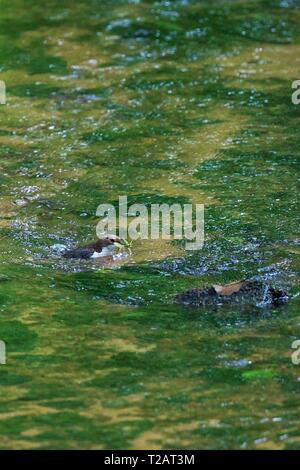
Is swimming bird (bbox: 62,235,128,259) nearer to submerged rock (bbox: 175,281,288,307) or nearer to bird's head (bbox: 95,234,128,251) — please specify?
bird's head (bbox: 95,234,128,251)

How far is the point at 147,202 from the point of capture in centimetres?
770

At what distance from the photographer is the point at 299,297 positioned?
19.4 feet

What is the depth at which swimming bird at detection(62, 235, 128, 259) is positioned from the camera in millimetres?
6621

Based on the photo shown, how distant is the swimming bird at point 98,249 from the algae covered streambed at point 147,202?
0.45 ft

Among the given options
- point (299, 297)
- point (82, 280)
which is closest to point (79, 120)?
point (82, 280)

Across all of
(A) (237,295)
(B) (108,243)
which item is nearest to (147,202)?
(B) (108,243)

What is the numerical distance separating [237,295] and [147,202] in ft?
6.51

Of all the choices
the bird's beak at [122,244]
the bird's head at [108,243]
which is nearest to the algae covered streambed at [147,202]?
the bird's beak at [122,244]

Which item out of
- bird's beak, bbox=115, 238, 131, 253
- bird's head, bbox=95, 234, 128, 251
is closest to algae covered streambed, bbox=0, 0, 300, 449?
bird's beak, bbox=115, 238, 131, 253

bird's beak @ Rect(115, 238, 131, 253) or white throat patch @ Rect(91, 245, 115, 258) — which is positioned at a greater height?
bird's beak @ Rect(115, 238, 131, 253)

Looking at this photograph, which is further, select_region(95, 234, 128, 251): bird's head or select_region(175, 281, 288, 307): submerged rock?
select_region(95, 234, 128, 251): bird's head

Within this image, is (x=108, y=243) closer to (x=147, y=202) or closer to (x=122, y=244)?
(x=122, y=244)

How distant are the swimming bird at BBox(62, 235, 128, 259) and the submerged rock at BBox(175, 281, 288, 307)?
851mm

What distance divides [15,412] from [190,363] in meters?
0.93
